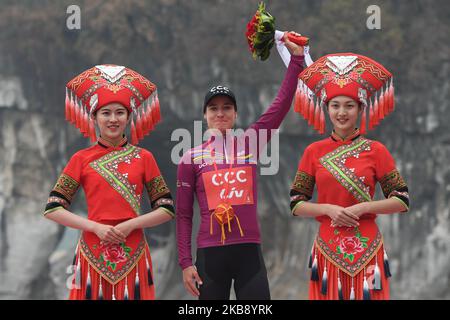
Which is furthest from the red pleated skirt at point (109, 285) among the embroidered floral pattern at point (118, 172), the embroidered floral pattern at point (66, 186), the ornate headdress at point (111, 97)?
the ornate headdress at point (111, 97)

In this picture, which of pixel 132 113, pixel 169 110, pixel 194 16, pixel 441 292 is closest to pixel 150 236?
pixel 169 110

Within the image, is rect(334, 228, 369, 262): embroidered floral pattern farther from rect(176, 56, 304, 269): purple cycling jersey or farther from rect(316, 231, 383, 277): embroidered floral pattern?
rect(176, 56, 304, 269): purple cycling jersey

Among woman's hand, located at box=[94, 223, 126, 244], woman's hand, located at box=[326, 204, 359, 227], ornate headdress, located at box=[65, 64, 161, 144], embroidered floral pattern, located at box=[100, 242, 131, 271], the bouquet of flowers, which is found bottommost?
embroidered floral pattern, located at box=[100, 242, 131, 271]

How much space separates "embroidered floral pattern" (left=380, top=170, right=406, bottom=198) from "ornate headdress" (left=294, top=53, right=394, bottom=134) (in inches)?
11.9

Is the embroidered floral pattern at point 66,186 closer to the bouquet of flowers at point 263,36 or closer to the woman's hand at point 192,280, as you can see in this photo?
the woman's hand at point 192,280

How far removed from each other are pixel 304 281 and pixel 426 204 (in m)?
2.62

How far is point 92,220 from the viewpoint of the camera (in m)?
4.44

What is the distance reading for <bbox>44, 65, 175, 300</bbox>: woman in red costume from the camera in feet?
14.4

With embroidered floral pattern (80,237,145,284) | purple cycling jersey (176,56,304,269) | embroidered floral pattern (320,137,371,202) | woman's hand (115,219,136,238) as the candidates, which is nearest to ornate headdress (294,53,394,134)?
embroidered floral pattern (320,137,371,202)

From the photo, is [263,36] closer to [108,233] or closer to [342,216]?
[342,216]

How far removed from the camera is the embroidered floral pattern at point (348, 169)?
4.36m

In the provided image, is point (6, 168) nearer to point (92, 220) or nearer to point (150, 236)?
point (150, 236)

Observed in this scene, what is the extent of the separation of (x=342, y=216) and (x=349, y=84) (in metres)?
0.72
